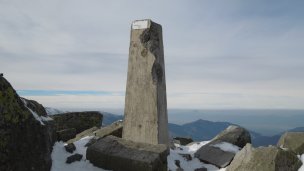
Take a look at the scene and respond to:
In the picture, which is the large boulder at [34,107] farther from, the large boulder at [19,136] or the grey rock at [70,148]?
the grey rock at [70,148]

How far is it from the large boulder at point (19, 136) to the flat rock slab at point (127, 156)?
1672mm

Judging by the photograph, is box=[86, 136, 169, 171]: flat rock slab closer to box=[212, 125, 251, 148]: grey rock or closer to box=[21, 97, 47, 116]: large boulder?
box=[21, 97, 47, 116]: large boulder

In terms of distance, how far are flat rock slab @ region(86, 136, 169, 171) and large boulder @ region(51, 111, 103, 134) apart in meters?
6.60

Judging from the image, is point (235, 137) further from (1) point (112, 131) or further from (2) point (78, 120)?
(2) point (78, 120)

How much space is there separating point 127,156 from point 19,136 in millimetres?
2881

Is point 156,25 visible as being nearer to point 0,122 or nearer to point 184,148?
point 184,148

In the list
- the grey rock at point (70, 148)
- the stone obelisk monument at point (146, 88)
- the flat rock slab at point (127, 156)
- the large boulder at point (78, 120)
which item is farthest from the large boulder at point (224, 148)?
the large boulder at point (78, 120)

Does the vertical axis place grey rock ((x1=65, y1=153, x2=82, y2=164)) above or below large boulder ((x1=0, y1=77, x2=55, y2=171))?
below

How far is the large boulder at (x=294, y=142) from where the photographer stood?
1103 centimetres

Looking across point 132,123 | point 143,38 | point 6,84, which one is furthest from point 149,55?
point 6,84

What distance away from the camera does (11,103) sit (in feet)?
24.2

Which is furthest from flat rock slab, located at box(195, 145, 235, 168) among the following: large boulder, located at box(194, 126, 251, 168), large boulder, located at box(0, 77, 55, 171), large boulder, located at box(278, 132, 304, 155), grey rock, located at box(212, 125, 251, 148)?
large boulder, located at box(0, 77, 55, 171)

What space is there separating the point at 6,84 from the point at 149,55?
611cm

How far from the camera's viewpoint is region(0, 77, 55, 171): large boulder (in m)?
6.96
